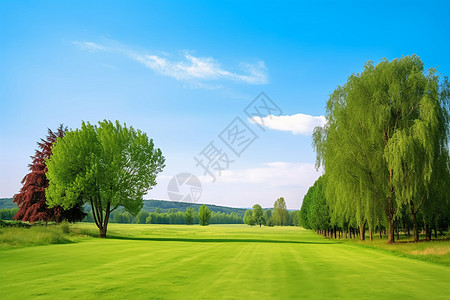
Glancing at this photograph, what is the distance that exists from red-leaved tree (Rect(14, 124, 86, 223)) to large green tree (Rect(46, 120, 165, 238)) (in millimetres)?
3776

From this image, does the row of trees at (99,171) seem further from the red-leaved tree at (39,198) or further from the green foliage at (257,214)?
the green foliage at (257,214)

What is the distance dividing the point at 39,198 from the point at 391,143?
4408 centimetres

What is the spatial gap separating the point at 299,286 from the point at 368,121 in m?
23.2

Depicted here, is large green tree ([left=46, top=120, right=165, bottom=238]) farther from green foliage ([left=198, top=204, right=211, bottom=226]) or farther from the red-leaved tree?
green foliage ([left=198, top=204, right=211, bottom=226])

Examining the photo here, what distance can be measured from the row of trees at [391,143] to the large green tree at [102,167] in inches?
892

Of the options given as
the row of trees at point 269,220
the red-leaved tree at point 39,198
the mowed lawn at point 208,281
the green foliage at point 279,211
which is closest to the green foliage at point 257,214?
the row of trees at point 269,220

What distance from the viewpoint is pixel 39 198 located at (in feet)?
154

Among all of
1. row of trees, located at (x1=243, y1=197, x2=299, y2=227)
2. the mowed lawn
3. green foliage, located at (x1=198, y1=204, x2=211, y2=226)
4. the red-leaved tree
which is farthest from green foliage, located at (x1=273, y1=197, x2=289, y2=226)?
the mowed lawn

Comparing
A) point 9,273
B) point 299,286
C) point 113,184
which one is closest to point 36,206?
point 113,184

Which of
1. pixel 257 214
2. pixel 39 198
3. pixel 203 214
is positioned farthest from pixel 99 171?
pixel 257 214

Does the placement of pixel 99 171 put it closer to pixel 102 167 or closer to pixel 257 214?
pixel 102 167

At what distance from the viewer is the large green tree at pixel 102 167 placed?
3956 cm

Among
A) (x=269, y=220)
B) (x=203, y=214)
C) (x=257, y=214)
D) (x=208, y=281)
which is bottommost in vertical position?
(x=269, y=220)

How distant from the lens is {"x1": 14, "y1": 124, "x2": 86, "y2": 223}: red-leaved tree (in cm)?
4541
